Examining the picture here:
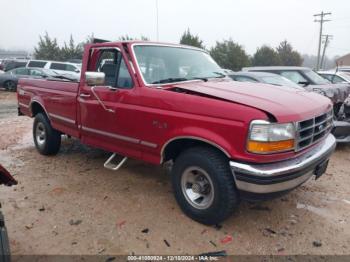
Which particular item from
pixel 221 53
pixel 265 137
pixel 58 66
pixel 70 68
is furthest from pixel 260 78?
pixel 221 53

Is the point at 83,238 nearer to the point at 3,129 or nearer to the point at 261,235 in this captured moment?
the point at 261,235

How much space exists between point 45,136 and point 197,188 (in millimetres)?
3568

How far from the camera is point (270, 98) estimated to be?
337cm

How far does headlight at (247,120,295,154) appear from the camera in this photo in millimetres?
2971

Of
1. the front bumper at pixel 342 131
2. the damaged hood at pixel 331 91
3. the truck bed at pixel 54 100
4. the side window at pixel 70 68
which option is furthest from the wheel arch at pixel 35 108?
the side window at pixel 70 68

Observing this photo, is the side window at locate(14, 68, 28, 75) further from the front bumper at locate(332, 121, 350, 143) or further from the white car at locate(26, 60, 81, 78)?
the front bumper at locate(332, 121, 350, 143)

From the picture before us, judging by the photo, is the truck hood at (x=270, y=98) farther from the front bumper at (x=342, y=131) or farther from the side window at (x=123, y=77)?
the front bumper at (x=342, y=131)

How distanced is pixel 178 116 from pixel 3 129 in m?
6.85

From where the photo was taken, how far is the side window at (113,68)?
414 cm

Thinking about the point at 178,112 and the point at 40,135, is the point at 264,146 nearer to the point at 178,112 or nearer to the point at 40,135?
the point at 178,112

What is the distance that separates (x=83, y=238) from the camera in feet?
11.1

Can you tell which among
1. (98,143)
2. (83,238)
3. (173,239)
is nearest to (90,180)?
(98,143)

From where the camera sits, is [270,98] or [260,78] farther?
[260,78]

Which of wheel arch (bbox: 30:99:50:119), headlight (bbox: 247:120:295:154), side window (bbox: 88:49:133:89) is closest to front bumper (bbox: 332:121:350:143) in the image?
headlight (bbox: 247:120:295:154)
